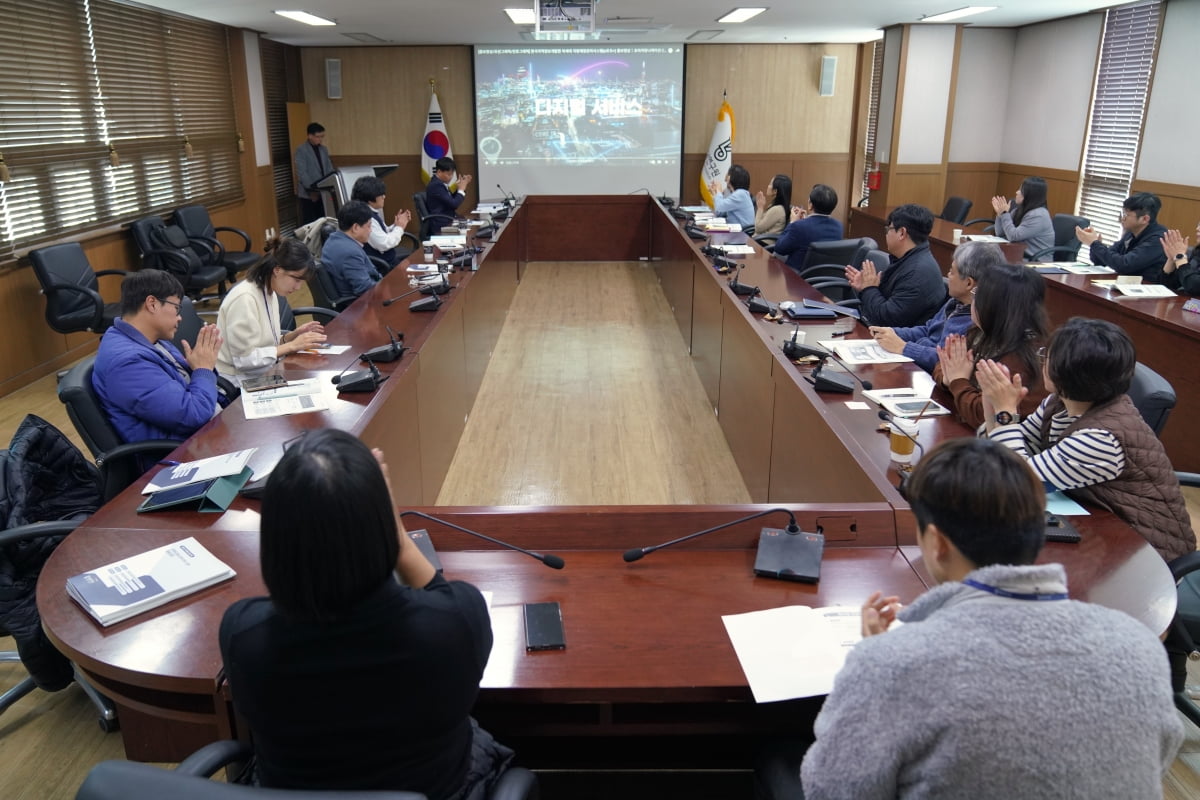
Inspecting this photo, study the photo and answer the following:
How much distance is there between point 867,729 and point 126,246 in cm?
682

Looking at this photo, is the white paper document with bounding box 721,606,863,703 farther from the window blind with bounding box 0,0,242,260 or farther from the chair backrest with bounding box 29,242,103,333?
the window blind with bounding box 0,0,242,260

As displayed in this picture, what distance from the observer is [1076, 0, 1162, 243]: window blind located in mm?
6934

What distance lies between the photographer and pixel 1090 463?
1.95 metres

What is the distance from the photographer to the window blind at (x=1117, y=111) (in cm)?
693

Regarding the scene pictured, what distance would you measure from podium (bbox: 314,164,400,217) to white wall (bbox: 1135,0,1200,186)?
6.99 m

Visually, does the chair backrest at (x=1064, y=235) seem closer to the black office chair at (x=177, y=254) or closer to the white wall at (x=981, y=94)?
the white wall at (x=981, y=94)

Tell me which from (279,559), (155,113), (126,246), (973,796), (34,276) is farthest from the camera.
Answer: (155,113)

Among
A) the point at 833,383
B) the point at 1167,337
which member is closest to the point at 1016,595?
the point at 833,383

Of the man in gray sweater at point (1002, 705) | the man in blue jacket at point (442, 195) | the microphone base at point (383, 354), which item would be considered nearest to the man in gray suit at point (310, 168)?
the man in blue jacket at point (442, 195)

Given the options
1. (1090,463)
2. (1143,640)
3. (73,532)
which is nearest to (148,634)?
(73,532)

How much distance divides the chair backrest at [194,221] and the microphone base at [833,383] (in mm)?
5650

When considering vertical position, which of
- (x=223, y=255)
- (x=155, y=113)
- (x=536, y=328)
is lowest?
(x=536, y=328)

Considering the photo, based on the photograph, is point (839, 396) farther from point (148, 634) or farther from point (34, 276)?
point (34, 276)

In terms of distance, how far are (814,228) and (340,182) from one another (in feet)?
19.9
